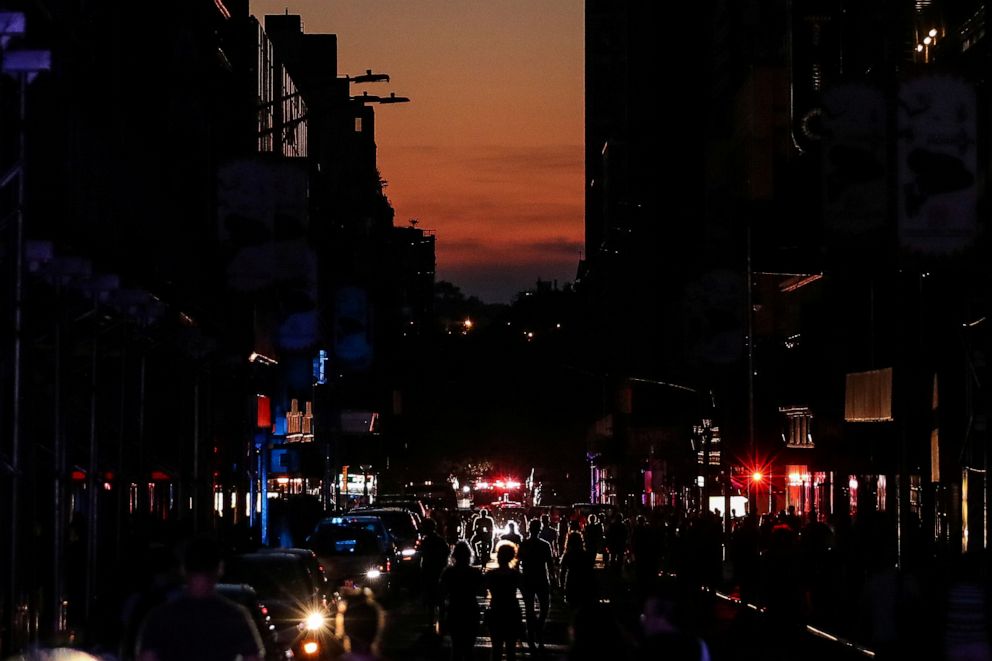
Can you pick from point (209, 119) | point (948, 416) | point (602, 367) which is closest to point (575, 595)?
point (948, 416)

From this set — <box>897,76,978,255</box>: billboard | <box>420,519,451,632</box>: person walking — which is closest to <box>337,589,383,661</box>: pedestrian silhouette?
<box>897,76,978,255</box>: billboard

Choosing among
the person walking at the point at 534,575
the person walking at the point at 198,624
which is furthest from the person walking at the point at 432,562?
the person walking at the point at 198,624

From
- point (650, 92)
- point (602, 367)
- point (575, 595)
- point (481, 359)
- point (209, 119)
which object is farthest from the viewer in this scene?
point (481, 359)

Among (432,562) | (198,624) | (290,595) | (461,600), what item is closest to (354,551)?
(432,562)

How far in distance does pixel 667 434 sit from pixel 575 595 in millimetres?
49245

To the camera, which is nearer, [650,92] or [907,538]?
[907,538]

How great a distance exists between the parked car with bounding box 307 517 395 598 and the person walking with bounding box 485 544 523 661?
1366cm

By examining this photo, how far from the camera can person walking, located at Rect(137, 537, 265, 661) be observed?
10320mm

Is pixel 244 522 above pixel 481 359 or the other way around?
the other way around

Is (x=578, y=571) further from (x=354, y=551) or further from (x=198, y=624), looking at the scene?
(x=198, y=624)

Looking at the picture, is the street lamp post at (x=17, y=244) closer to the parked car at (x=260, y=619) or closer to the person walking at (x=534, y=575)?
the parked car at (x=260, y=619)

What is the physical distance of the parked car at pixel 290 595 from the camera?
20578mm

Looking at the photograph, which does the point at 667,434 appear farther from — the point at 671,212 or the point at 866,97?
the point at 866,97

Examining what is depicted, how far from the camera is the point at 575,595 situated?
1147 inches
